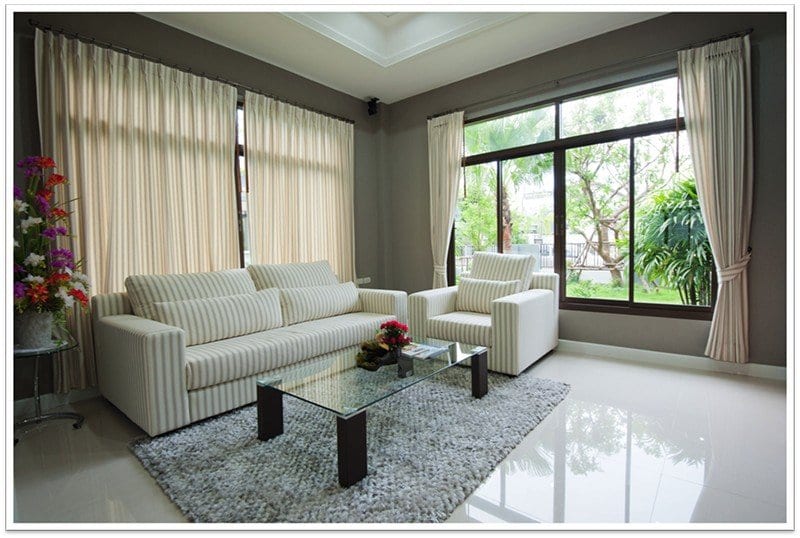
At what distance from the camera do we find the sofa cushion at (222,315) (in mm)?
2668

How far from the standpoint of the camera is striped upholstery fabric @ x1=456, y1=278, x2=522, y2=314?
369 centimetres

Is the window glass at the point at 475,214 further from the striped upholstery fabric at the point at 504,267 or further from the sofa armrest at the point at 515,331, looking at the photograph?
the sofa armrest at the point at 515,331

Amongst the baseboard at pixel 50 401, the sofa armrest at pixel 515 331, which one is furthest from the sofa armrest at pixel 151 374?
the sofa armrest at pixel 515 331

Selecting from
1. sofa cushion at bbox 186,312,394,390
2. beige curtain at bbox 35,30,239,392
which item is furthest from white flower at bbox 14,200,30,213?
sofa cushion at bbox 186,312,394,390

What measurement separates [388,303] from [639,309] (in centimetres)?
222

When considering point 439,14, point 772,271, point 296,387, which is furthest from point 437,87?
point 296,387

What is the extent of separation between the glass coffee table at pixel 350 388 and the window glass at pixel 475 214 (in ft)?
6.79

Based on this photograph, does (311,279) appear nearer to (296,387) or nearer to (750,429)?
(296,387)

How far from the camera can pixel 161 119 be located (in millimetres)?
3188

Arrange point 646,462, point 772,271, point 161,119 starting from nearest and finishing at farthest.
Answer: point 646,462, point 772,271, point 161,119

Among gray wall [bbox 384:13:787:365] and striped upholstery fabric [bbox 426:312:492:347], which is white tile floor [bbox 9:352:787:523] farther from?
striped upholstery fabric [bbox 426:312:492:347]

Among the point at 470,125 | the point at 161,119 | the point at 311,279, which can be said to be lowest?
the point at 311,279

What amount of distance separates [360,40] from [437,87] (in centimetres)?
124

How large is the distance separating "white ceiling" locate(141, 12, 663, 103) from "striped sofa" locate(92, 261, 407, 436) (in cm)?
197
